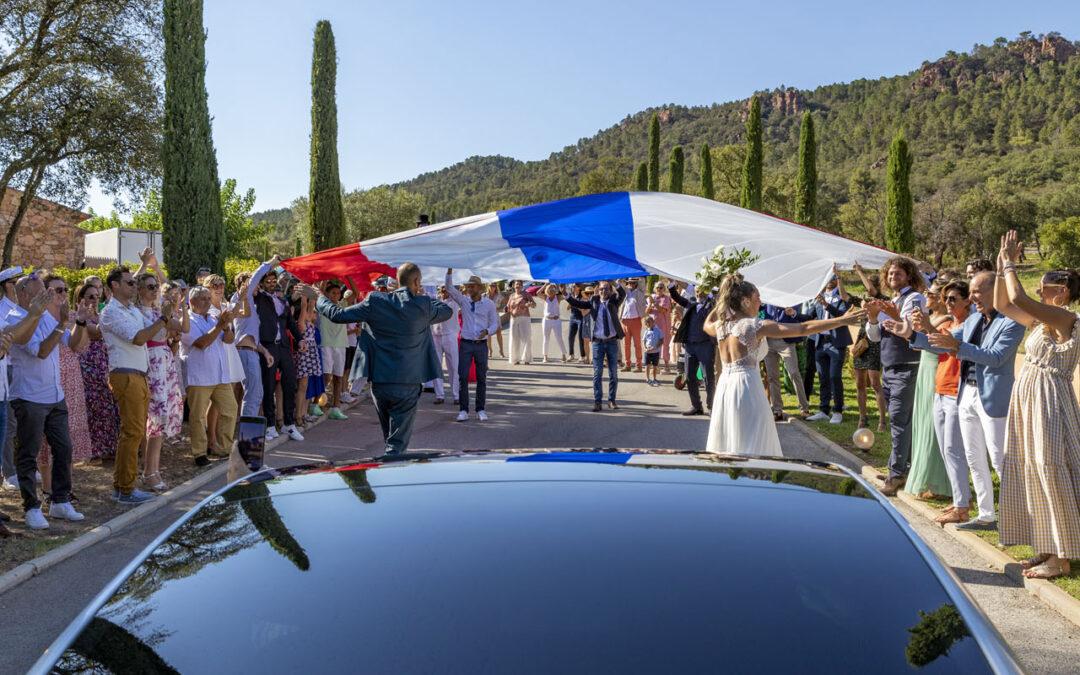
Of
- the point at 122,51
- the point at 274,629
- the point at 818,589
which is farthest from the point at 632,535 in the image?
the point at 122,51

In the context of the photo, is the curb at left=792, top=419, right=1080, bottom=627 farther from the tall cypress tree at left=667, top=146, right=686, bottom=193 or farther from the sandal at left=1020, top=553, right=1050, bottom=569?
the tall cypress tree at left=667, top=146, right=686, bottom=193

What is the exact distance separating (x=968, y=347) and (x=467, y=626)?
5.69 metres

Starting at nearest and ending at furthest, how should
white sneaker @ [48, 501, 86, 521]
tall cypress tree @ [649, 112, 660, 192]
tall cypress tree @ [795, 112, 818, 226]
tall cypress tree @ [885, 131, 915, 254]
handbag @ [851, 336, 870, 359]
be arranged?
white sneaker @ [48, 501, 86, 521] → handbag @ [851, 336, 870, 359] → tall cypress tree @ [885, 131, 915, 254] → tall cypress tree @ [795, 112, 818, 226] → tall cypress tree @ [649, 112, 660, 192]

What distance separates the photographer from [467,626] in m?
1.80

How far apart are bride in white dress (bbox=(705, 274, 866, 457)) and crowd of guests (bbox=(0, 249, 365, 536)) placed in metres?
3.79

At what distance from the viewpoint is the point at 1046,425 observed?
5816 millimetres

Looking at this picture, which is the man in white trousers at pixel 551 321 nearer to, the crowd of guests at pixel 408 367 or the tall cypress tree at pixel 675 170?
the crowd of guests at pixel 408 367

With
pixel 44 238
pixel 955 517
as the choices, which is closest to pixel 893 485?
pixel 955 517

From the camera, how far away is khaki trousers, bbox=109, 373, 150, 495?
8.17 meters

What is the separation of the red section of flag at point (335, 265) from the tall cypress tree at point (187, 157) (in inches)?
369

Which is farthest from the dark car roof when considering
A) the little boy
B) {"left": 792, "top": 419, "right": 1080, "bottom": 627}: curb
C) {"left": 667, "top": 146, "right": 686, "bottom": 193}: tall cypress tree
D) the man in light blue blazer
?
{"left": 667, "top": 146, "right": 686, "bottom": 193}: tall cypress tree

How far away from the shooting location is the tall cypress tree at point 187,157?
18.9 m

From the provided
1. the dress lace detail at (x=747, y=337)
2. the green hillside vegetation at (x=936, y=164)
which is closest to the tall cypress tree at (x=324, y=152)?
the dress lace detail at (x=747, y=337)

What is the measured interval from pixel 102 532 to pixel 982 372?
7062 mm
